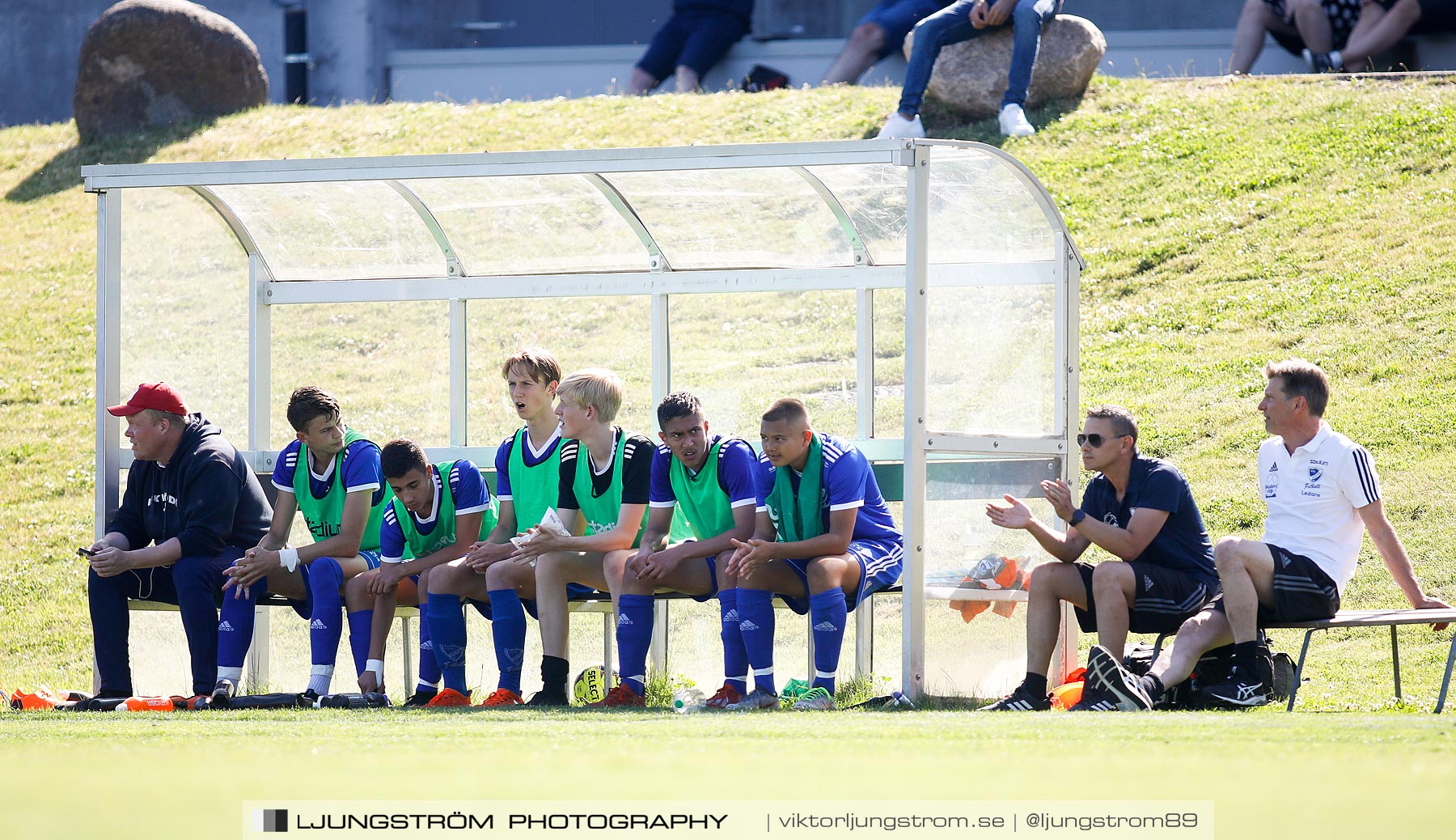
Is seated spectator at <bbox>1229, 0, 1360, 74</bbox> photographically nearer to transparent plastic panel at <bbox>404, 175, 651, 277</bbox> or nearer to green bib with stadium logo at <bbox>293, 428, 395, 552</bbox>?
transparent plastic panel at <bbox>404, 175, 651, 277</bbox>

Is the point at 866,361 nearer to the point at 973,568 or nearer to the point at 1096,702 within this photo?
the point at 973,568

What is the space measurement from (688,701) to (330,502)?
1826 mm

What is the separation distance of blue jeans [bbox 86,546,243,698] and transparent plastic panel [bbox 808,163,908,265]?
3034 millimetres

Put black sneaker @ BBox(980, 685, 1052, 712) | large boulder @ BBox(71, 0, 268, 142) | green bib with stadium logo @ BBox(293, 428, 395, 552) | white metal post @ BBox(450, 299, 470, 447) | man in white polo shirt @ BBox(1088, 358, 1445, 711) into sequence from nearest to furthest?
man in white polo shirt @ BBox(1088, 358, 1445, 711)
black sneaker @ BBox(980, 685, 1052, 712)
green bib with stadium logo @ BBox(293, 428, 395, 552)
white metal post @ BBox(450, 299, 470, 447)
large boulder @ BBox(71, 0, 268, 142)

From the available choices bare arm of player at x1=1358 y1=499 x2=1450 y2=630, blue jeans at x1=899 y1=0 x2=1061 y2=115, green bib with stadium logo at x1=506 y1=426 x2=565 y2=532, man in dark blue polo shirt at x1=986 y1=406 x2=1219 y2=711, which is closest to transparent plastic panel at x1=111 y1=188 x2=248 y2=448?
green bib with stadium logo at x1=506 y1=426 x2=565 y2=532

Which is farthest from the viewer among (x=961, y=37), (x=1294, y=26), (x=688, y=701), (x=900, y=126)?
(x=1294, y=26)

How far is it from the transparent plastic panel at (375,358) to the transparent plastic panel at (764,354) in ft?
4.09

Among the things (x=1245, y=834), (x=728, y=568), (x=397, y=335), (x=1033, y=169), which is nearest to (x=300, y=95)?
(x=1033, y=169)

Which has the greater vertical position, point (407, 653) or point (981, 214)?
point (981, 214)

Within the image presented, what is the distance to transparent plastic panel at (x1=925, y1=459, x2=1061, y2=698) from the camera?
661cm

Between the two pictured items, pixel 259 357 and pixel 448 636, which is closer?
pixel 448 636

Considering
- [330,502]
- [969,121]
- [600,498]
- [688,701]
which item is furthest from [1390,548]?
[969,121]

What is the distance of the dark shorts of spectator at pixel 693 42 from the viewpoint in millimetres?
17062

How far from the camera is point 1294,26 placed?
1553 centimetres
